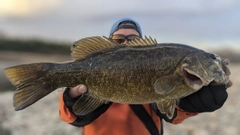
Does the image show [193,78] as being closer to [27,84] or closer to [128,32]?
[128,32]

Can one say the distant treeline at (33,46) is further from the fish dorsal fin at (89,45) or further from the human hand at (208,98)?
the human hand at (208,98)

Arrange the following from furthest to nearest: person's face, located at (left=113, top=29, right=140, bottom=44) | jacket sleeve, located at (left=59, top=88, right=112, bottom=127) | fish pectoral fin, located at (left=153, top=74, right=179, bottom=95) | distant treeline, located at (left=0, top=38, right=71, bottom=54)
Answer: distant treeline, located at (left=0, top=38, right=71, bottom=54), person's face, located at (left=113, top=29, right=140, bottom=44), jacket sleeve, located at (left=59, top=88, right=112, bottom=127), fish pectoral fin, located at (left=153, top=74, right=179, bottom=95)

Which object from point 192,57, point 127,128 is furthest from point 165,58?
Answer: point 127,128

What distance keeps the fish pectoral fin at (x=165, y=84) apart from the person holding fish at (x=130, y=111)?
0.93ft

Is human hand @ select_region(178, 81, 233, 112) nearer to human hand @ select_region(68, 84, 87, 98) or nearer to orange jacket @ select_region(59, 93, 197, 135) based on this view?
orange jacket @ select_region(59, 93, 197, 135)

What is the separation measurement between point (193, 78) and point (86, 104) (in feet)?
3.22

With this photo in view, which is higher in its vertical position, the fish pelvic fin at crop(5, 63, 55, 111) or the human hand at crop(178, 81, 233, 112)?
the fish pelvic fin at crop(5, 63, 55, 111)

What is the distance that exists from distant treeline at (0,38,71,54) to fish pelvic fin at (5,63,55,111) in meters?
31.9

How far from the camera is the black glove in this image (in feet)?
9.06

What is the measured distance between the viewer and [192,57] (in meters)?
2.57

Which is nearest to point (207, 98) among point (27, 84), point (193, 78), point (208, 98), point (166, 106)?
point (208, 98)

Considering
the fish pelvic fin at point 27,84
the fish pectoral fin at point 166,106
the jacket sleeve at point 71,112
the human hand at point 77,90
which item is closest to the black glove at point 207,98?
the fish pectoral fin at point 166,106

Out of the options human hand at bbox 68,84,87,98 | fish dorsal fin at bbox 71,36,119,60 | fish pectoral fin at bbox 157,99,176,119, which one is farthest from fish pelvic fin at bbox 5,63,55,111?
fish pectoral fin at bbox 157,99,176,119

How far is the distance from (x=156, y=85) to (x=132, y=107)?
900 millimetres
